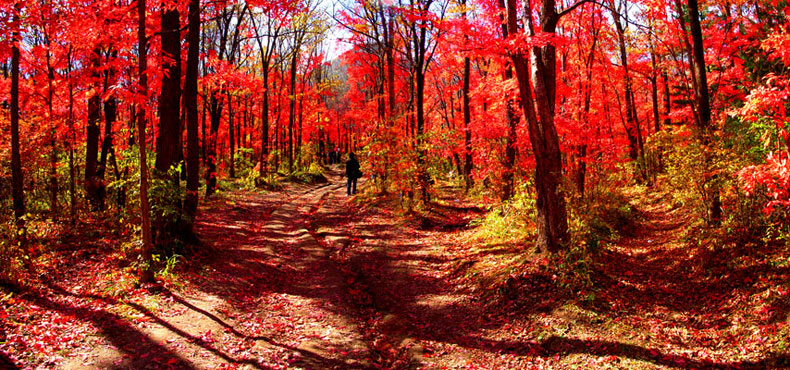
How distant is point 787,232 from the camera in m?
6.16

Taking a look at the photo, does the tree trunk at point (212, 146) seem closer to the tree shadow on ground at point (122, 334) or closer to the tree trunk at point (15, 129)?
the tree trunk at point (15, 129)

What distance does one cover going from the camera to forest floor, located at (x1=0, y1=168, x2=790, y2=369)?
4.75m

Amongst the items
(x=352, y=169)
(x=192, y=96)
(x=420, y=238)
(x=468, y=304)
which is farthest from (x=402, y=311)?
(x=352, y=169)

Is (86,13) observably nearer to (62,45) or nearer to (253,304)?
(62,45)

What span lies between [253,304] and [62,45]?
9.97m

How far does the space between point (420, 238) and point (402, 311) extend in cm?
445

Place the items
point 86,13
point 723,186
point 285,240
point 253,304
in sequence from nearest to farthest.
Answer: point 253,304
point 723,186
point 86,13
point 285,240

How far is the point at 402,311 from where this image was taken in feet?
21.8

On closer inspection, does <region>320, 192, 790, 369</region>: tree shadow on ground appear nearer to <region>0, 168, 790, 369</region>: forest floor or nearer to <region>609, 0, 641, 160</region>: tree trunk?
<region>0, 168, 790, 369</region>: forest floor

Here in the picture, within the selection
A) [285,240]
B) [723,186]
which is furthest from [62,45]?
[723,186]

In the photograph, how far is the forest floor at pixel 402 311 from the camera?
4.75 m

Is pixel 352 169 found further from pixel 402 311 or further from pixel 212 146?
pixel 402 311

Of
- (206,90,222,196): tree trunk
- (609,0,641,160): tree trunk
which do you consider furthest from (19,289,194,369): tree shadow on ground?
(609,0,641,160): tree trunk

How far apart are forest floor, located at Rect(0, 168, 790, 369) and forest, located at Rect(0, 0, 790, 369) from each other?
40 millimetres
